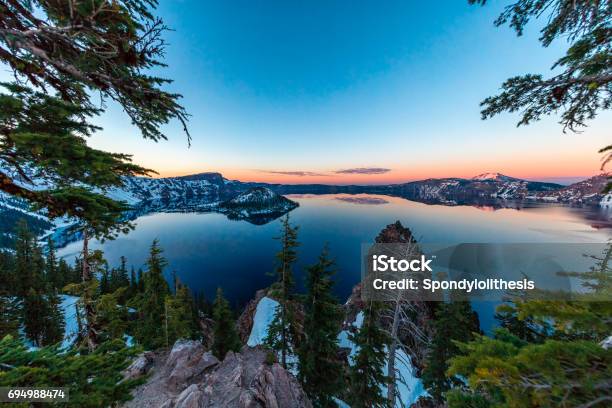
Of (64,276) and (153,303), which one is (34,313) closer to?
(153,303)

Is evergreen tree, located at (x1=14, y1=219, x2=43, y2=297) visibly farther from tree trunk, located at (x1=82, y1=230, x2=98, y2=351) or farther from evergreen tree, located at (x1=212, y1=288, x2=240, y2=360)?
tree trunk, located at (x1=82, y1=230, x2=98, y2=351)

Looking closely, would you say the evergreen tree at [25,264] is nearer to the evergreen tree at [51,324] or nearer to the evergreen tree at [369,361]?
the evergreen tree at [51,324]

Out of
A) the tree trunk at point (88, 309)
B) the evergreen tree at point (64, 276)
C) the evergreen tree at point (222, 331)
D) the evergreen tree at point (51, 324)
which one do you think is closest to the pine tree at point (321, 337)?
the evergreen tree at point (222, 331)

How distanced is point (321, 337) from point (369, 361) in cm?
254

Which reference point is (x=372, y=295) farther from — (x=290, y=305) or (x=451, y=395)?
(x=451, y=395)

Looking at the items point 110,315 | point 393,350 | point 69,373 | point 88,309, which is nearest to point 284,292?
point 393,350

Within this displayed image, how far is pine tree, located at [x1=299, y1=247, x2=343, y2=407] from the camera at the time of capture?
11.3 m

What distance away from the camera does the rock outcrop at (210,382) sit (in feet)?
27.6

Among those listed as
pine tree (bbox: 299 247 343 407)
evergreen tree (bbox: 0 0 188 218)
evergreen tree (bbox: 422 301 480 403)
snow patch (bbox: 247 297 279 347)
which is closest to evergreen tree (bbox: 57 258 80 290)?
snow patch (bbox: 247 297 279 347)

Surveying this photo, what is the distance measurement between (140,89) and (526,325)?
2102 cm

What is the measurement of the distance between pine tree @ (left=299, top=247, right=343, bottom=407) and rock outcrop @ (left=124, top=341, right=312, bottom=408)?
1087mm

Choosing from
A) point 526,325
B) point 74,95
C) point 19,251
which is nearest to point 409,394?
point 526,325

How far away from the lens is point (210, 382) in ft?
31.7

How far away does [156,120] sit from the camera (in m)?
4.84
